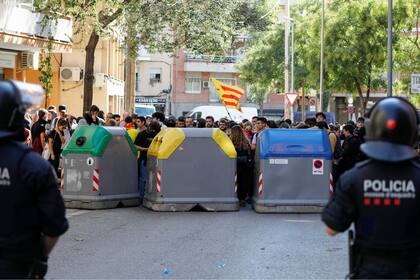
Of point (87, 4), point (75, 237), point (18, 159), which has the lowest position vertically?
point (75, 237)

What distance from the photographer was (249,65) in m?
70.7

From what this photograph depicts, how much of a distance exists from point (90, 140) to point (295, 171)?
3698 mm

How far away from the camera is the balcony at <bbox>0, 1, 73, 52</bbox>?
25.7 metres

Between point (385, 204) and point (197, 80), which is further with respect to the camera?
point (197, 80)

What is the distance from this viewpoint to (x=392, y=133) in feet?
17.2

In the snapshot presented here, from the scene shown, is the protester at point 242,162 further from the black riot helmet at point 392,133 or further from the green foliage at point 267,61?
the green foliage at point 267,61

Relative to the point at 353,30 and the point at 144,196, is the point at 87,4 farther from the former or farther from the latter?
the point at 353,30

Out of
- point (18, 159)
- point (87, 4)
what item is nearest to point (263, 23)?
point (87, 4)

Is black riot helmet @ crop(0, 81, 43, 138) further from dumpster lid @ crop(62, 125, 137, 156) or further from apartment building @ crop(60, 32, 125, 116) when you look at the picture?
apartment building @ crop(60, 32, 125, 116)

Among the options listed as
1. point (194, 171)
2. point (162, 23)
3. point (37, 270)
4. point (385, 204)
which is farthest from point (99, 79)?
point (385, 204)

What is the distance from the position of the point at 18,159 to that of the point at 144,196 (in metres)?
12.7

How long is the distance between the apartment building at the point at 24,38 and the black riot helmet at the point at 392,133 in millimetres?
20877

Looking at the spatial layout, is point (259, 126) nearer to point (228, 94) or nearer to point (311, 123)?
point (311, 123)

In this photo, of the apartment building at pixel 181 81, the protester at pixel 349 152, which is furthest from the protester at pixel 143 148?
the apartment building at pixel 181 81
